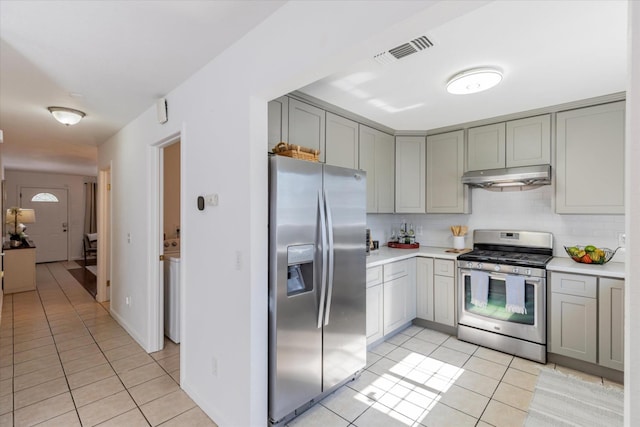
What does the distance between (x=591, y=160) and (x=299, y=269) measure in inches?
113

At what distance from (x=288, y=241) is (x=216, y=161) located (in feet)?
2.46

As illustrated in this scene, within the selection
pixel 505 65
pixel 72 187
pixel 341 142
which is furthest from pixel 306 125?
pixel 72 187

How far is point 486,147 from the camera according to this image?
11.3 feet

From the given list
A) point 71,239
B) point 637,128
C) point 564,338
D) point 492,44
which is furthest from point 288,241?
point 71,239

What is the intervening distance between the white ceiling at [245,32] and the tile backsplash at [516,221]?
984mm

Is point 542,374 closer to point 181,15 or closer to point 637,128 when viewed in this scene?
point 637,128

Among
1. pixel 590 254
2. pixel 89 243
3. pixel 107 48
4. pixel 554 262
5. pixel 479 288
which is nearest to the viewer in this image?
pixel 107 48

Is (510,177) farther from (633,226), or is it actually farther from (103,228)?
(103,228)

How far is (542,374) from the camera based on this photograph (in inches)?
102

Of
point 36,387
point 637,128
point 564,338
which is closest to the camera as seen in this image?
point 637,128

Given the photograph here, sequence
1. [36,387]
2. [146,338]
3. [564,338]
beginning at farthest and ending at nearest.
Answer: [146,338] → [564,338] → [36,387]

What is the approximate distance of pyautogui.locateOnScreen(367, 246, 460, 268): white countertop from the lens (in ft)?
9.87

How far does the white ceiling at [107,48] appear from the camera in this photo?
158 cm

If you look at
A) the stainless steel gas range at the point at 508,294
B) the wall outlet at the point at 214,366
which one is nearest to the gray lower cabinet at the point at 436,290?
the stainless steel gas range at the point at 508,294
